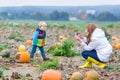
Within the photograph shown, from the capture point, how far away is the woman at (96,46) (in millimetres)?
11062

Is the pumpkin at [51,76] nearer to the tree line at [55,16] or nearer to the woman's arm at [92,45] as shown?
the woman's arm at [92,45]

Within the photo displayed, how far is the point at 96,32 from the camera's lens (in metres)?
11.1

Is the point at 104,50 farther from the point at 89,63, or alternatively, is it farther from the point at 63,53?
the point at 63,53

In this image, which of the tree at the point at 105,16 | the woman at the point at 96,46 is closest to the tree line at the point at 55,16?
the tree at the point at 105,16

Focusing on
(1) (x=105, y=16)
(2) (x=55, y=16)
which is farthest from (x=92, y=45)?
(2) (x=55, y=16)

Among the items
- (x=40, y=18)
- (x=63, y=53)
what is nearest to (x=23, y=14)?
(x=40, y=18)

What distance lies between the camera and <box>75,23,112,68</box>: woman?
11.1m

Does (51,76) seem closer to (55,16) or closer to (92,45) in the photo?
(92,45)

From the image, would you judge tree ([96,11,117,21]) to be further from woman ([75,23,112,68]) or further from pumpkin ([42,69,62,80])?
pumpkin ([42,69,62,80])

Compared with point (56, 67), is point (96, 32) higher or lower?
higher

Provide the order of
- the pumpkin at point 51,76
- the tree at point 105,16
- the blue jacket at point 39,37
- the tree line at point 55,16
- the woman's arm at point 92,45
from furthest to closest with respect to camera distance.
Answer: the tree at point 105,16 → the tree line at point 55,16 → the blue jacket at point 39,37 → the woman's arm at point 92,45 → the pumpkin at point 51,76

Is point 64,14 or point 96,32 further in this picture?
point 64,14

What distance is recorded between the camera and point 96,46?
11.1 m

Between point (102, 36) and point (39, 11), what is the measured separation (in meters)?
29.9
